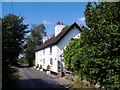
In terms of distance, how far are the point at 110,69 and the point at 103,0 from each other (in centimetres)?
326

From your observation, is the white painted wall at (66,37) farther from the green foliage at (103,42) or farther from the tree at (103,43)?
the tree at (103,43)

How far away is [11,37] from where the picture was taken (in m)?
18.0

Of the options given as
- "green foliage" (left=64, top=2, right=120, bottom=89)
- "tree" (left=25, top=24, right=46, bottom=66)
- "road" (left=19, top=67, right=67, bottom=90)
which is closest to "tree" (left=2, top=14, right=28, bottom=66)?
"road" (left=19, top=67, right=67, bottom=90)

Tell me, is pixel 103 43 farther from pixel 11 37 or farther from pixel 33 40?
pixel 33 40

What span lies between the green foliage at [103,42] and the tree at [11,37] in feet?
15.0

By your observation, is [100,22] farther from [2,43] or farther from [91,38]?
[2,43]

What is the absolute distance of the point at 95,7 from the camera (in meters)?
13.9

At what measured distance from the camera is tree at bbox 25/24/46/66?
281 ft

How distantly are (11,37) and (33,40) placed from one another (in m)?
84.4

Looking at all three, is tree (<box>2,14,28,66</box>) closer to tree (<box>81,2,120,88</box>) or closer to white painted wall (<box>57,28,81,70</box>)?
tree (<box>81,2,120,88</box>)

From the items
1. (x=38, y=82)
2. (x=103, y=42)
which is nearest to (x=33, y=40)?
(x=38, y=82)

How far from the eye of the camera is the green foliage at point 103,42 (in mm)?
12547

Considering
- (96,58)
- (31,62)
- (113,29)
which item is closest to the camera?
(113,29)

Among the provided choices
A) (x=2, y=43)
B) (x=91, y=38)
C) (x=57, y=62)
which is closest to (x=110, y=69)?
(x=91, y=38)
